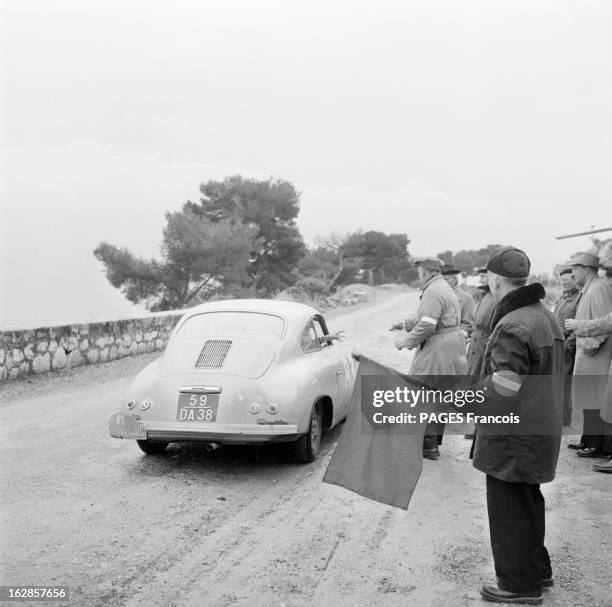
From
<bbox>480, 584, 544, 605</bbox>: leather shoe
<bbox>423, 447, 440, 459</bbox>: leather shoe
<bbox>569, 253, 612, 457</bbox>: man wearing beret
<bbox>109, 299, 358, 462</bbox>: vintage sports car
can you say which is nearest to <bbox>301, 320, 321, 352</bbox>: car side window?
<bbox>109, 299, 358, 462</bbox>: vintage sports car

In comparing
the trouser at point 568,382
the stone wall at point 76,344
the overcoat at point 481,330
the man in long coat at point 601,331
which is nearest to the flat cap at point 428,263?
the overcoat at point 481,330

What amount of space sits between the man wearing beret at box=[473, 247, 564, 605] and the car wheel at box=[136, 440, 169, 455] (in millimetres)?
3780

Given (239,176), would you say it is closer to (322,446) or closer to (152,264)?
(152,264)

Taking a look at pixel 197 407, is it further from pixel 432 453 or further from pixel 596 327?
pixel 596 327

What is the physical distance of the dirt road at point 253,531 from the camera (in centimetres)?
372

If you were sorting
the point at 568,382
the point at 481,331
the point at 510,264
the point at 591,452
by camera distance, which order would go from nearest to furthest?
the point at 510,264
the point at 591,452
the point at 481,331
the point at 568,382

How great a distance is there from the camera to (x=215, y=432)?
18.8ft

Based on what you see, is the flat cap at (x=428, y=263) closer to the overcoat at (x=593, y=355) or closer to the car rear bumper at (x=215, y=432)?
the overcoat at (x=593, y=355)

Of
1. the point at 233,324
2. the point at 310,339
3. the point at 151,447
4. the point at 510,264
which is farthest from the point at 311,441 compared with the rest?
the point at 510,264

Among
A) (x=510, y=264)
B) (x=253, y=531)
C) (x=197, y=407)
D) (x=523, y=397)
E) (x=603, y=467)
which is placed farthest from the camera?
(x=603, y=467)

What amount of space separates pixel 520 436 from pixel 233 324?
12.9 feet

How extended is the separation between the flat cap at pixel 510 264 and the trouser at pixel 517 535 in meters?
1.13

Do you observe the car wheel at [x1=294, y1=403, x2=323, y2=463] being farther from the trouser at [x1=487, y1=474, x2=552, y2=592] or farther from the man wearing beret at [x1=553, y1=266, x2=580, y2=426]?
the man wearing beret at [x1=553, y1=266, x2=580, y2=426]

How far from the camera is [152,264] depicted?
3625 cm
